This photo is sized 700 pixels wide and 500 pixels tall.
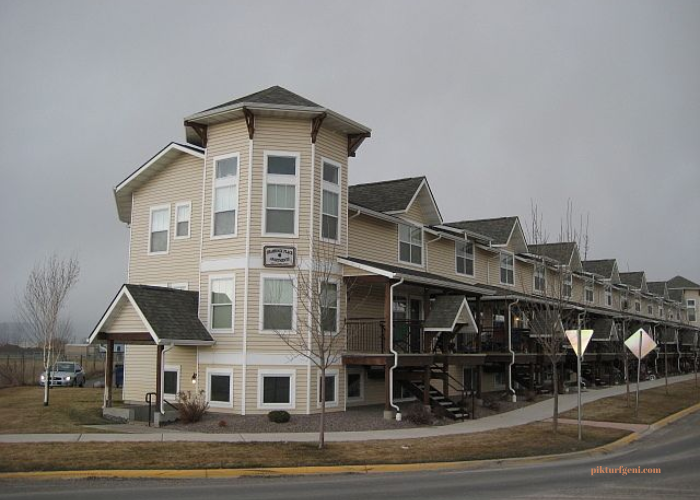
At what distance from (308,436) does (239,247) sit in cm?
695

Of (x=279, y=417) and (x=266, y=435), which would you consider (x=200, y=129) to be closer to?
(x=279, y=417)

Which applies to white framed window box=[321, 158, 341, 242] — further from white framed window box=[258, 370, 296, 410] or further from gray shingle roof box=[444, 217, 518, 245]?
gray shingle roof box=[444, 217, 518, 245]

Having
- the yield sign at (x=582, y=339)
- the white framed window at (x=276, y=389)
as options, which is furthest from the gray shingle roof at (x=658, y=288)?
the white framed window at (x=276, y=389)

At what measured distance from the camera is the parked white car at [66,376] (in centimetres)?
4009

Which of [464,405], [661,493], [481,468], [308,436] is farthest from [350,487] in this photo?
[464,405]

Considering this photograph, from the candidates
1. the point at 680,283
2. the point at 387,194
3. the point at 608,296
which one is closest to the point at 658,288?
the point at 680,283

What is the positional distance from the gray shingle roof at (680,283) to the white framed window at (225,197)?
8249cm

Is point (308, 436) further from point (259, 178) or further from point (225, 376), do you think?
point (259, 178)

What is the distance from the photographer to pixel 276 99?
76.9 feet

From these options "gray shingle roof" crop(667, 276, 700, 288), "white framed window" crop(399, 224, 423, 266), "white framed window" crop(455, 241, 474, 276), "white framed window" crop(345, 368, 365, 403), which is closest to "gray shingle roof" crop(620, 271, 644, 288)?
"gray shingle roof" crop(667, 276, 700, 288)

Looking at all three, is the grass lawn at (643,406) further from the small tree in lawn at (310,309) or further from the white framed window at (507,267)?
the small tree in lawn at (310,309)

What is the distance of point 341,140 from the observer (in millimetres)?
24641

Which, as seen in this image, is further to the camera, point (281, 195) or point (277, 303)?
point (281, 195)

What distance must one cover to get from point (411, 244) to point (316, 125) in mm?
8575
